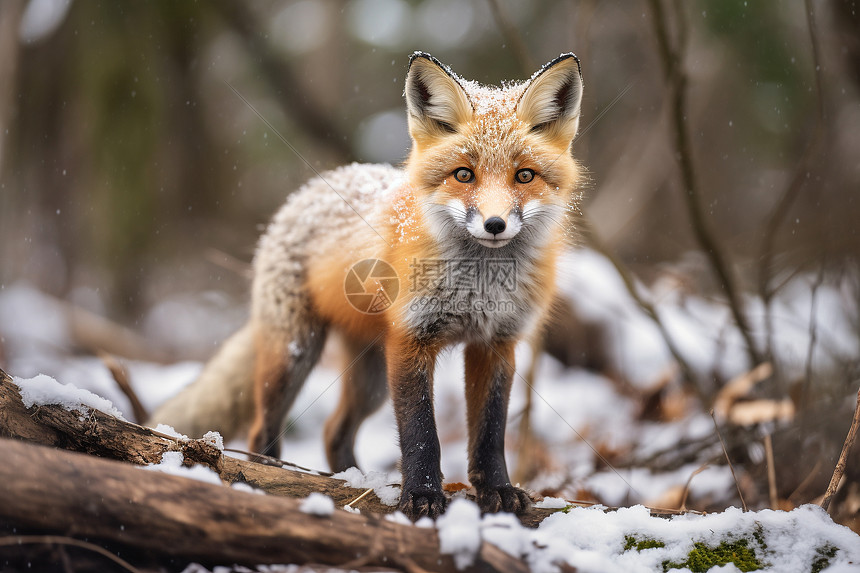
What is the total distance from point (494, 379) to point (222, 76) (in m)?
8.95

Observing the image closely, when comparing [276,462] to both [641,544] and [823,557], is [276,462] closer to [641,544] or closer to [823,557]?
[641,544]

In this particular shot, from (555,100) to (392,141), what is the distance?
5001 millimetres

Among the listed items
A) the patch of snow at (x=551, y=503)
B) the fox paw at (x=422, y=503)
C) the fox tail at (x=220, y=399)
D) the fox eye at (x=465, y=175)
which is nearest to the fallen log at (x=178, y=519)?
the fox paw at (x=422, y=503)

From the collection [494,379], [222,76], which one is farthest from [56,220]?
[494,379]

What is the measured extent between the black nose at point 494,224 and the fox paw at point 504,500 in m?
1.06

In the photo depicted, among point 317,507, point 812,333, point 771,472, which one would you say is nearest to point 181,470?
point 317,507

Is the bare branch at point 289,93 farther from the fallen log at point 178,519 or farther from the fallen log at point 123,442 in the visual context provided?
the fallen log at point 178,519

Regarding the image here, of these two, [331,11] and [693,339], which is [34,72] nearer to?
[331,11]

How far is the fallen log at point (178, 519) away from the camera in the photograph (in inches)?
61.8

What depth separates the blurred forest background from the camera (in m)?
4.64

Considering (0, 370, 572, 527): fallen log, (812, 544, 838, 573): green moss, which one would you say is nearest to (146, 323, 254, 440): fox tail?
(0, 370, 572, 527): fallen log

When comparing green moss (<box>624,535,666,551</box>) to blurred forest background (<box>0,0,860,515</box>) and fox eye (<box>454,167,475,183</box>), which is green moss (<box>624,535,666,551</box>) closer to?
fox eye (<box>454,167,475,183</box>)

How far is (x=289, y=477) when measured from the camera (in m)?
2.51
